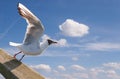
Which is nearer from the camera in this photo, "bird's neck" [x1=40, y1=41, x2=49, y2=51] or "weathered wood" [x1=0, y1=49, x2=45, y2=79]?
"weathered wood" [x1=0, y1=49, x2=45, y2=79]

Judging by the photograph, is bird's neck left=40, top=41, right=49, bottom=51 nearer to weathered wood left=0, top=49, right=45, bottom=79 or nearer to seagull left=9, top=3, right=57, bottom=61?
seagull left=9, top=3, right=57, bottom=61

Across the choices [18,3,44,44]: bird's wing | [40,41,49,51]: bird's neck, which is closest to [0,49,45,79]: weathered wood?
[18,3,44,44]: bird's wing

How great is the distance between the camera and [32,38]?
11.6 m

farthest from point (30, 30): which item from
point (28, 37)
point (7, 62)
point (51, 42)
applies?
point (7, 62)

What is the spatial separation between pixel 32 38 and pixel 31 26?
97cm

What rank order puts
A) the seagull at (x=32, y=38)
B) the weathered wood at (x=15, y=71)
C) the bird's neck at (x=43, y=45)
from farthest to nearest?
1. the bird's neck at (x=43, y=45)
2. the seagull at (x=32, y=38)
3. the weathered wood at (x=15, y=71)

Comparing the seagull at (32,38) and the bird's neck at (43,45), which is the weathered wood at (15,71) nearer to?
the seagull at (32,38)

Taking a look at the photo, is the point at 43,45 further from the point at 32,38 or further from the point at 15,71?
the point at 15,71

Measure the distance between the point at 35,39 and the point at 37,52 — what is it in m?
0.96

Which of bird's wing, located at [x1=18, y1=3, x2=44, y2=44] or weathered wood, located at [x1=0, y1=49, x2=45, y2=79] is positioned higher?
bird's wing, located at [x1=18, y1=3, x2=44, y2=44]

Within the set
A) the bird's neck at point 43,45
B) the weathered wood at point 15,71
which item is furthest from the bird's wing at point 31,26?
the weathered wood at point 15,71

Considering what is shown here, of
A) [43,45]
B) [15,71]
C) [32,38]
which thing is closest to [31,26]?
[32,38]

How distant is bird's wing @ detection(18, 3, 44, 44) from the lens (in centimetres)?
902

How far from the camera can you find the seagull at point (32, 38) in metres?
9.32
